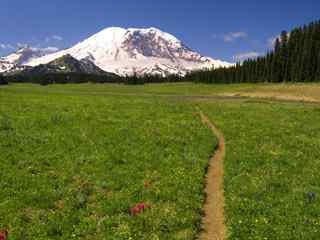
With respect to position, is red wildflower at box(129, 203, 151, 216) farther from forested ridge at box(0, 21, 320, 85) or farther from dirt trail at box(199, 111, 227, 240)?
forested ridge at box(0, 21, 320, 85)

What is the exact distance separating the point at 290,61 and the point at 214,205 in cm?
15685

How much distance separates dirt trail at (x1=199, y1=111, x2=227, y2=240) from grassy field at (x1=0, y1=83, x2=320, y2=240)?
1.08ft

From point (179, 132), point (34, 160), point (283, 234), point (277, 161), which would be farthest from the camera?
point (179, 132)

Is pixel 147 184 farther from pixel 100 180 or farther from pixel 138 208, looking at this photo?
pixel 138 208

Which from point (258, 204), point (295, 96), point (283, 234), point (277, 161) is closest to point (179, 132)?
point (277, 161)

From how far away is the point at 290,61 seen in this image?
158m

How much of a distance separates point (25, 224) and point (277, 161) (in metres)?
15.0

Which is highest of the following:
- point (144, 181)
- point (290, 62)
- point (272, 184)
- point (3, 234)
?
point (290, 62)

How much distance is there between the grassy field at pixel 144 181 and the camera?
12.2 meters

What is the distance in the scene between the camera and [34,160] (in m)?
19.2

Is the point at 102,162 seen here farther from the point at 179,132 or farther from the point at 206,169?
the point at 179,132

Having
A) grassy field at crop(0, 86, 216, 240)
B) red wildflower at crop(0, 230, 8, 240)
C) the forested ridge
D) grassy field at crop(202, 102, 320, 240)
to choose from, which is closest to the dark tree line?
the forested ridge

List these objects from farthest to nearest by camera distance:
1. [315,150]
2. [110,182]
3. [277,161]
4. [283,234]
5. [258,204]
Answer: [315,150] < [277,161] < [110,182] < [258,204] < [283,234]

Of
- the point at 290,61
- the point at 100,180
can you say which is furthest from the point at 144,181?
the point at 290,61
